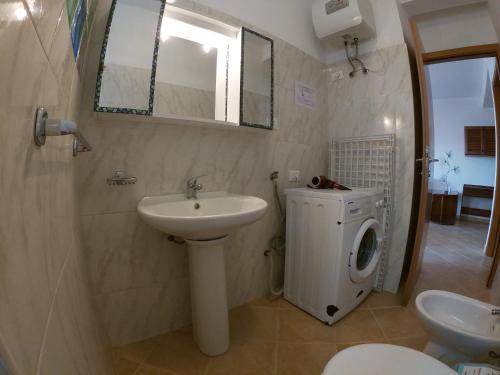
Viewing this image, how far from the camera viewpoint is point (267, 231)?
1.73 meters

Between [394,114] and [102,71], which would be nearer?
[102,71]

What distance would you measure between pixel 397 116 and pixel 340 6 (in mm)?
980

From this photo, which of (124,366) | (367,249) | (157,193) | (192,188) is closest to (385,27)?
(367,249)

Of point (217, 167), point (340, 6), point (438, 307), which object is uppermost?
point (340, 6)

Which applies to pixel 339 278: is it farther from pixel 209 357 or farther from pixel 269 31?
pixel 269 31

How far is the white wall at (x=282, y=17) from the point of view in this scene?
1.50 m

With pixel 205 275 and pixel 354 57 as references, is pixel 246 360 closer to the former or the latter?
pixel 205 275

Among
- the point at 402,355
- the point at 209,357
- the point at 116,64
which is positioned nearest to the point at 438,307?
the point at 402,355

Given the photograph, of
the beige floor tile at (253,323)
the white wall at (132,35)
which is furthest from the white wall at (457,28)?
the beige floor tile at (253,323)

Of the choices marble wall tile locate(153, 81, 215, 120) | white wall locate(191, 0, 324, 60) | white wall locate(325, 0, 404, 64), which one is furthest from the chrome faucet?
white wall locate(325, 0, 404, 64)

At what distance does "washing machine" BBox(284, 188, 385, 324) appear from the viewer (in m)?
1.37

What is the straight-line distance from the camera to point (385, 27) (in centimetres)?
181

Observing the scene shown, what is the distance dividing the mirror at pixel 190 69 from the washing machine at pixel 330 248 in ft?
2.88

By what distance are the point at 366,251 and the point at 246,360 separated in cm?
116
